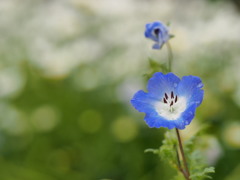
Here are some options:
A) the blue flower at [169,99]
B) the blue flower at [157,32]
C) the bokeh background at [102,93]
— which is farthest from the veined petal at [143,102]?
the bokeh background at [102,93]

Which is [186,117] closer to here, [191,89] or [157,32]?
[191,89]

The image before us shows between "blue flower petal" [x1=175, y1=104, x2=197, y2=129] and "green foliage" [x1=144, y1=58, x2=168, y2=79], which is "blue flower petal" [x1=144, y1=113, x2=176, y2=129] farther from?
"green foliage" [x1=144, y1=58, x2=168, y2=79]

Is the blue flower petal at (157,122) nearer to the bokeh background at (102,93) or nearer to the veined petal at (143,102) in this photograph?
the veined petal at (143,102)

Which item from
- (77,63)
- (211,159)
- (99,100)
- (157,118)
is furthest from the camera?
(77,63)

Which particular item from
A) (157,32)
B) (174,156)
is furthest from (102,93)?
(174,156)

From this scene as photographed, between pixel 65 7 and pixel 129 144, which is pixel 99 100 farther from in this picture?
pixel 65 7

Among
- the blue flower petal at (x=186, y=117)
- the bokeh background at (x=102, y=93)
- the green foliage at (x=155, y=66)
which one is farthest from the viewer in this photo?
the bokeh background at (x=102, y=93)

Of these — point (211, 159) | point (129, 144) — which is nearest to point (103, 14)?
point (129, 144)
